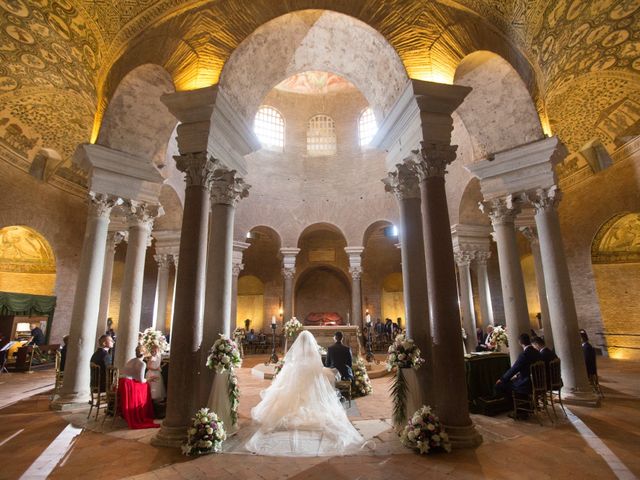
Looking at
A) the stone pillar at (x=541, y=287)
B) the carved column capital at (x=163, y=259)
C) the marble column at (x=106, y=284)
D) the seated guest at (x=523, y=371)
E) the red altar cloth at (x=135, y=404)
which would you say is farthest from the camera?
the carved column capital at (x=163, y=259)

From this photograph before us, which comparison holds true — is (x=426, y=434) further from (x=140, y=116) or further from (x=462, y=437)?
(x=140, y=116)

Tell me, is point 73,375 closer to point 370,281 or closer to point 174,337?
point 174,337

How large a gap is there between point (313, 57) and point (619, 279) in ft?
47.6

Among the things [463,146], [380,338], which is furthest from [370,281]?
[463,146]

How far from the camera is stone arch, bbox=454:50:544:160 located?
7.41 metres

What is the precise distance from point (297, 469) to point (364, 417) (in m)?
2.64

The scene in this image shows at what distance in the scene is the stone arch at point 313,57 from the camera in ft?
20.5

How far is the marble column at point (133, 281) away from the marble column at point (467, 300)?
10571 mm

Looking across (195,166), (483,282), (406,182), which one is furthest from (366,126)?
(195,166)

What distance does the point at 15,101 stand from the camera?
11.1 metres

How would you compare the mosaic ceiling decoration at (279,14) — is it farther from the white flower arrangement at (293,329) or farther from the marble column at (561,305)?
the white flower arrangement at (293,329)

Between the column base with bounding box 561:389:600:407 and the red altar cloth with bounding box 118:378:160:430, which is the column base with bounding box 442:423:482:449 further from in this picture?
the red altar cloth with bounding box 118:378:160:430

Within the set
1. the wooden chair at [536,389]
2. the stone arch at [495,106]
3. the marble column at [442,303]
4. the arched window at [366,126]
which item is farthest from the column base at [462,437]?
the arched window at [366,126]

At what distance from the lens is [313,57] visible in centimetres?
735
